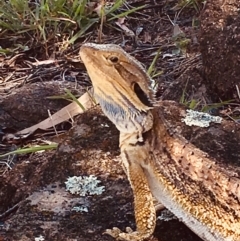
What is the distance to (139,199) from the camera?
2812mm

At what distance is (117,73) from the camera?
9.02 feet

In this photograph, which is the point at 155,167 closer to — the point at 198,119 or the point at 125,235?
the point at 125,235

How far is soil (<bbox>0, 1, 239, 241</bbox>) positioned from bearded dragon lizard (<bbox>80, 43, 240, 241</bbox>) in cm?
16

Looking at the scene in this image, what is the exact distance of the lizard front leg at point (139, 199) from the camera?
2.80 metres

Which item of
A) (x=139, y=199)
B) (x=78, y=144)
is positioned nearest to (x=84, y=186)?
(x=78, y=144)

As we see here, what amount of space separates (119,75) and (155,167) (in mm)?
429

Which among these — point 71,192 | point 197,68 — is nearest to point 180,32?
point 197,68

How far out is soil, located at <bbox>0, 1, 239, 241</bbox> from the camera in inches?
118

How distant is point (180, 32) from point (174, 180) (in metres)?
4.28

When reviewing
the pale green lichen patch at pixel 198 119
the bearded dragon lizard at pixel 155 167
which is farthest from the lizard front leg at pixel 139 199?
the pale green lichen patch at pixel 198 119

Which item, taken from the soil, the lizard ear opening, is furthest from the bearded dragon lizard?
the soil

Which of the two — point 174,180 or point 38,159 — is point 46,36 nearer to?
point 38,159

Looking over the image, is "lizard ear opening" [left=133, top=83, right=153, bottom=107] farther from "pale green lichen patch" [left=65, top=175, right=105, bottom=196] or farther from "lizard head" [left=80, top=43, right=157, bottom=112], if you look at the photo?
"pale green lichen patch" [left=65, top=175, right=105, bottom=196]

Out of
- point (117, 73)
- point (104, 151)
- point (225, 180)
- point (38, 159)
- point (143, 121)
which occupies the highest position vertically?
point (117, 73)
